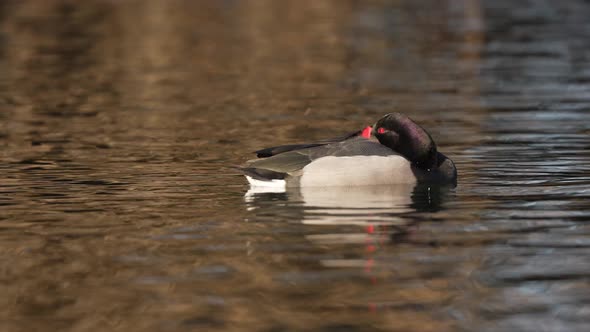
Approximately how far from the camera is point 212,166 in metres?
14.8

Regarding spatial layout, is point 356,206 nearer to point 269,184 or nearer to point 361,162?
point 361,162

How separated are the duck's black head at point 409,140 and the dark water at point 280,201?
19.8 inches

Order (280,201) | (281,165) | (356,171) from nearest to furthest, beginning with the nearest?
(280,201), (356,171), (281,165)

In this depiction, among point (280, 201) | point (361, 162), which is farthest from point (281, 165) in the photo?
point (361, 162)

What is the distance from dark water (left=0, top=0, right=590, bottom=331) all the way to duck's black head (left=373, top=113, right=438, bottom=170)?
504 mm

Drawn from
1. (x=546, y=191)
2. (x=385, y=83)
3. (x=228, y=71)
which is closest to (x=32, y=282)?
(x=546, y=191)

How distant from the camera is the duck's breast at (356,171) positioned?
501 inches

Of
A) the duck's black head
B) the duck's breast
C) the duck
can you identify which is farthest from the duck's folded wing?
the duck's black head

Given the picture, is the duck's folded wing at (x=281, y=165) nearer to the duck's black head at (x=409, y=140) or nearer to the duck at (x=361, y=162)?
the duck at (x=361, y=162)

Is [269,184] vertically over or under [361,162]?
under

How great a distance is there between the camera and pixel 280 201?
12320 millimetres

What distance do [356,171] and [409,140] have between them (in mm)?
742

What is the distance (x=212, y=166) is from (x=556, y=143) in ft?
15.4

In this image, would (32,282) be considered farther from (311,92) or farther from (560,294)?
(311,92)
